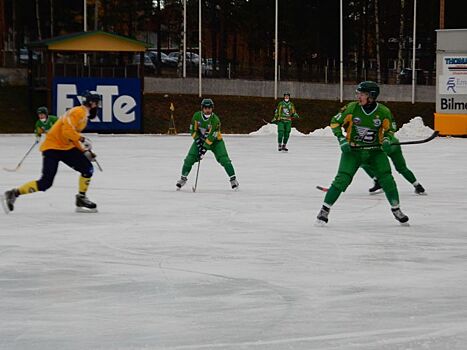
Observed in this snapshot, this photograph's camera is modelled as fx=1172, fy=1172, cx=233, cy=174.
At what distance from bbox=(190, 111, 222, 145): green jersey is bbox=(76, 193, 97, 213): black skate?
3.28 metres

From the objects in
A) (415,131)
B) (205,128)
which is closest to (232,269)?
(205,128)

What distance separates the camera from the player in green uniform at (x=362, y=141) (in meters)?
12.2

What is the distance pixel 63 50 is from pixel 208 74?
14.5 metres

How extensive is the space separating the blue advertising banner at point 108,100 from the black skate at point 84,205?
25.6 m

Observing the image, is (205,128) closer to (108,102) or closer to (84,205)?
(84,205)

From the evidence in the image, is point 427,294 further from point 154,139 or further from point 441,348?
point 154,139

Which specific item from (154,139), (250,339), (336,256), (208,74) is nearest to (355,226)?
(336,256)

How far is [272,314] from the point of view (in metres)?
7.46

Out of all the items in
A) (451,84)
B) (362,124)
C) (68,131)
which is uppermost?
(451,84)

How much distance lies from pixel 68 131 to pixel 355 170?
3.23 metres

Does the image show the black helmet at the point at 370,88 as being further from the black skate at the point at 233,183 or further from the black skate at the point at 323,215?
the black skate at the point at 233,183

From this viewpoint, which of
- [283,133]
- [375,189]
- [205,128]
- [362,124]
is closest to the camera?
[362,124]

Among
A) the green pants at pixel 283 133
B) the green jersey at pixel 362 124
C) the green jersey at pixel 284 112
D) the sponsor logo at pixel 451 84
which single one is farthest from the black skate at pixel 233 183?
the sponsor logo at pixel 451 84

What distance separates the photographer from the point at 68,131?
1304 cm
